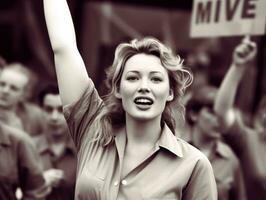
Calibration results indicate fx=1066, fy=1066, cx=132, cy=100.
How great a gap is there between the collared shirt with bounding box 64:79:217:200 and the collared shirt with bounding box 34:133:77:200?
105 inches

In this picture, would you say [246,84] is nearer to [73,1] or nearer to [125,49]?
[73,1]

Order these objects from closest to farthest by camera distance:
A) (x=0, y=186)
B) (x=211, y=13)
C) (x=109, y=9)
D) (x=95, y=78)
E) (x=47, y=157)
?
(x=0, y=186) → (x=211, y=13) → (x=47, y=157) → (x=95, y=78) → (x=109, y=9)

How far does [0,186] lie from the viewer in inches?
266

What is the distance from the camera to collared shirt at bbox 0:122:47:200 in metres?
6.79

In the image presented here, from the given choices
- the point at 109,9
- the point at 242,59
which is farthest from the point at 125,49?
the point at 109,9

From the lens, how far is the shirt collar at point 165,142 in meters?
4.77

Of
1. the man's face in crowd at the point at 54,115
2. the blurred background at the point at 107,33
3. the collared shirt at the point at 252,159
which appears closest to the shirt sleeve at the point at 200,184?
the collared shirt at the point at 252,159

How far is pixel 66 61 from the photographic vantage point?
4.84 m

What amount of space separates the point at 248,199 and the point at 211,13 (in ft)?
4.91

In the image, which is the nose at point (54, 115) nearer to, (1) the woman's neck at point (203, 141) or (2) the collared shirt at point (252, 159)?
(1) the woman's neck at point (203, 141)

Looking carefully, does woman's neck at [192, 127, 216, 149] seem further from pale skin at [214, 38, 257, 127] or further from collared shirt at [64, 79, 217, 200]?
collared shirt at [64, 79, 217, 200]

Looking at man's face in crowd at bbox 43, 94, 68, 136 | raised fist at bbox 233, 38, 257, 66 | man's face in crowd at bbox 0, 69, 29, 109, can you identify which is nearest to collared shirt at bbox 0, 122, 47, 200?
man's face in crowd at bbox 0, 69, 29, 109

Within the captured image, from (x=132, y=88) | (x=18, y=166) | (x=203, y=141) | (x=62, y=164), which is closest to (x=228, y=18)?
(x=203, y=141)

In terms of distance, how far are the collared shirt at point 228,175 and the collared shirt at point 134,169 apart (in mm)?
2841
